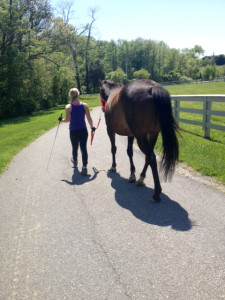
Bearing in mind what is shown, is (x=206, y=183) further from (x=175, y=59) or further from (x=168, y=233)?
(x=175, y=59)

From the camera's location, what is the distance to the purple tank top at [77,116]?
6102 mm

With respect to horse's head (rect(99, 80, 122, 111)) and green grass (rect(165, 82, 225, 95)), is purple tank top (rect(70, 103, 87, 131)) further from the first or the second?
green grass (rect(165, 82, 225, 95))

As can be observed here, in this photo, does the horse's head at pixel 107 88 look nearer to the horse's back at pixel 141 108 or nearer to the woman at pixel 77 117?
the woman at pixel 77 117

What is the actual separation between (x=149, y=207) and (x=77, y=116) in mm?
3075

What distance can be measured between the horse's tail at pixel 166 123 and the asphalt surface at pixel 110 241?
27.8 inches

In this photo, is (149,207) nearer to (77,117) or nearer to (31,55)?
(77,117)

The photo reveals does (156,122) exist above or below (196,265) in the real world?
above

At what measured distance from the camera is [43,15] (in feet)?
90.3

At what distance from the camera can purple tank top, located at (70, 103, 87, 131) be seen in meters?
6.10

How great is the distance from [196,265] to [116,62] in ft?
325

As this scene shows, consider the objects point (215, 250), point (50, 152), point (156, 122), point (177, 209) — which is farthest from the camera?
point (50, 152)

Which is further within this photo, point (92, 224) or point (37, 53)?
point (37, 53)

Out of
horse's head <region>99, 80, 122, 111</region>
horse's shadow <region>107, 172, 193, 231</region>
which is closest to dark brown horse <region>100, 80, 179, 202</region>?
horse's shadow <region>107, 172, 193, 231</region>

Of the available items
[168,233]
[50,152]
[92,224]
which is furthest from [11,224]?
[50,152]
